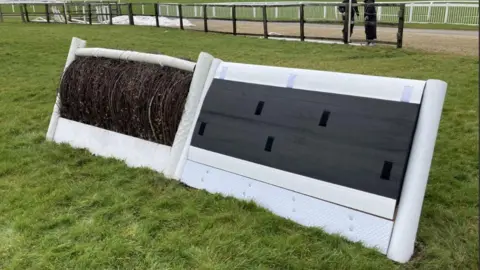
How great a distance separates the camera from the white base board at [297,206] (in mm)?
2662

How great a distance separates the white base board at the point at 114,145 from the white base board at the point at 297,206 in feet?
1.33

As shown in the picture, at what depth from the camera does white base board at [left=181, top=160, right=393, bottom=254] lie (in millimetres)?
2662

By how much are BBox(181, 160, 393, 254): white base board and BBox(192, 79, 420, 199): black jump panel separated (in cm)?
16

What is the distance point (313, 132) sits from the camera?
299 centimetres

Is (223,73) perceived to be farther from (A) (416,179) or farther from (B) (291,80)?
(A) (416,179)

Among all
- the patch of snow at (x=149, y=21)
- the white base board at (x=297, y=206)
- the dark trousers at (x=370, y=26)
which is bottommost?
the patch of snow at (x=149, y=21)

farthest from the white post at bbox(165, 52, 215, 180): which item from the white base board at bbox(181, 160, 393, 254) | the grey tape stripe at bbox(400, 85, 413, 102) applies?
the grey tape stripe at bbox(400, 85, 413, 102)

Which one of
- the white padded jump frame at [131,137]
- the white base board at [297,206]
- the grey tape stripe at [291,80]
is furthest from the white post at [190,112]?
the grey tape stripe at [291,80]

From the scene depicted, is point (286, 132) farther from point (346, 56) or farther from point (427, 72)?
point (346, 56)

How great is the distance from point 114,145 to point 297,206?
2.03 m

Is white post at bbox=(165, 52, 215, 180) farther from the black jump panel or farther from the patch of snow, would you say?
the patch of snow

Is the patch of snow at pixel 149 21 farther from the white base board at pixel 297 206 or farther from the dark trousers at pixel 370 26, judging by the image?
the white base board at pixel 297 206

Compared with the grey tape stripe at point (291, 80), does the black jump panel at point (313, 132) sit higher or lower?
lower

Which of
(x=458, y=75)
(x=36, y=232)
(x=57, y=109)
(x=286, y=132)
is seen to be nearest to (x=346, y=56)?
(x=458, y=75)
